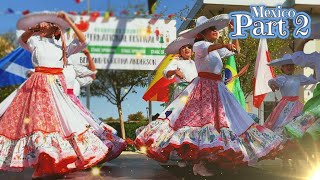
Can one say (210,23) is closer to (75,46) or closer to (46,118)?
(75,46)

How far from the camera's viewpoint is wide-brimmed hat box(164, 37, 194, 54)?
7441mm

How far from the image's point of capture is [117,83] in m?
12.3

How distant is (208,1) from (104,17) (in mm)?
15643

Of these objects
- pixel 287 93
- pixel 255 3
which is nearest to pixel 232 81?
pixel 287 93

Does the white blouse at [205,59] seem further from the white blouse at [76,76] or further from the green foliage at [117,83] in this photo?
the green foliage at [117,83]

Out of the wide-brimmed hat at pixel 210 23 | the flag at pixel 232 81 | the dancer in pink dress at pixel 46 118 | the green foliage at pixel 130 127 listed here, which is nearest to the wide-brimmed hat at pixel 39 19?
the dancer in pink dress at pixel 46 118

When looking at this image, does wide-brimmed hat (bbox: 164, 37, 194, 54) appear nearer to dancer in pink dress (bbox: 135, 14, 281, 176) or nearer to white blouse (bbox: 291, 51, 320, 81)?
dancer in pink dress (bbox: 135, 14, 281, 176)

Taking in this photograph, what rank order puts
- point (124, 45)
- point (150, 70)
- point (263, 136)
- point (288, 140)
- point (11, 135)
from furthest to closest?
point (150, 70)
point (124, 45)
point (288, 140)
point (263, 136)
point (11, 135)

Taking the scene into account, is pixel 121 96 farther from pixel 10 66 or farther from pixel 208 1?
pixel 208 1

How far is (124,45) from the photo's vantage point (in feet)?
34.3

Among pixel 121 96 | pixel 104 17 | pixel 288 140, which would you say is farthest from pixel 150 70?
pixel 104 17

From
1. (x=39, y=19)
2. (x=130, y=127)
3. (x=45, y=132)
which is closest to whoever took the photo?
(x=45, y=132)

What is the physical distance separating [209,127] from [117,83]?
21.6ft

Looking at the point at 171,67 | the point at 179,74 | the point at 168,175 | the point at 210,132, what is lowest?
the point at 168,175
